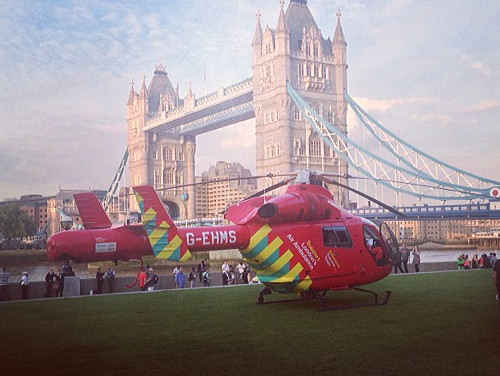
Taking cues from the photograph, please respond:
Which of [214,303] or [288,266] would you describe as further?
[214,303]

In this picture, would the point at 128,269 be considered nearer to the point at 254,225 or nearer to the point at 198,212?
the point at 198,212

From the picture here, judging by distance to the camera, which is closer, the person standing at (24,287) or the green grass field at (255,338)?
the green grass field at (255,338)

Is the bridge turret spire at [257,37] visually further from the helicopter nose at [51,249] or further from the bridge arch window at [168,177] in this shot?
the helicopter nose at [51,249]

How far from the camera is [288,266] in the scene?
395 inches

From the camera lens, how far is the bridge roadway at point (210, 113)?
60094 millimetres

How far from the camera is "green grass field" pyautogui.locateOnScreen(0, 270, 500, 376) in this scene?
20.9 ft

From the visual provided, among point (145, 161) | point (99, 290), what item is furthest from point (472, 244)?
point (99, 290)

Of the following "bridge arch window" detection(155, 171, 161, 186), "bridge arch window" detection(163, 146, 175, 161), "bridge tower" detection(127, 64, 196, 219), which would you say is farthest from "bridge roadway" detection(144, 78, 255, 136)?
"bridge arch window" detection(155, 171, 161, 186)

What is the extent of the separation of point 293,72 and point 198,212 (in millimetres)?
25239

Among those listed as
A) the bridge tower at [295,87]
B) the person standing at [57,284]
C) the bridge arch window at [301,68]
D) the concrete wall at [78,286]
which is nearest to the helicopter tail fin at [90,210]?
the person standing at [57,284]

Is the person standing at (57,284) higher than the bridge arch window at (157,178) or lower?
lower

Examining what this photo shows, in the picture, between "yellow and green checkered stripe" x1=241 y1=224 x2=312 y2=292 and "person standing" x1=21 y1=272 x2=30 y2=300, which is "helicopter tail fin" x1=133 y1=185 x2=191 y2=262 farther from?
"person standing" x1=21 y1=272 x2=30 y2=300

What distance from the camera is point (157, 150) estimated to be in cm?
7469

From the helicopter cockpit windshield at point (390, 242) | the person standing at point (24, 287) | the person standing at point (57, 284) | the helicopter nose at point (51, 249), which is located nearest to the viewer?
the helicopter nose at point (51, 249)
